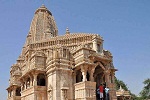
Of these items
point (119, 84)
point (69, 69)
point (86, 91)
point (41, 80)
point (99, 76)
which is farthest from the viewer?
point (119, 84)

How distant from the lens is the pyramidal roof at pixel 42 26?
122ft

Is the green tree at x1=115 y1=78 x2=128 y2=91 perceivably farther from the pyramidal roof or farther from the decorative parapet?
the decorative parapet

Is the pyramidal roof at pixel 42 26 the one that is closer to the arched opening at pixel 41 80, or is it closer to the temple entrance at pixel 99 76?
the arched opening at pixel 41 80

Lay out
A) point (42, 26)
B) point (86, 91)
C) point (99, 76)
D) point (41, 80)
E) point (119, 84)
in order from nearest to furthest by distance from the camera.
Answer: point (86, 91), point (99, 76), point (41, 80), point (42, 26), point (119, 84)

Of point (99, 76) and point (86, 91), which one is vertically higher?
point (99, 76)

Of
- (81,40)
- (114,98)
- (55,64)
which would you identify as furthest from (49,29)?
(114,98)

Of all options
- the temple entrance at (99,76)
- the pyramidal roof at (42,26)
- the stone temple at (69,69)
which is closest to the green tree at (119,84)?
the pyramidal roof at (42,26)

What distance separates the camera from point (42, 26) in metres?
38.3

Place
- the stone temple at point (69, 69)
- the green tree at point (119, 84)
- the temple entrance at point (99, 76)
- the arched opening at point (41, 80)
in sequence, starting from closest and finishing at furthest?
the stone temple at point (69, 69) → the temple entrance at point (99, 76) → the arched opening at point (41, 80) → the green tree at point (119, 84)

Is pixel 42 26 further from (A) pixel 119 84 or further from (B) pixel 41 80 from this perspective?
(A) pixel 119 84

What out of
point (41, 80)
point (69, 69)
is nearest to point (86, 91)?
point (69, 69)

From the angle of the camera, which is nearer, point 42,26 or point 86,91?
point 86,91

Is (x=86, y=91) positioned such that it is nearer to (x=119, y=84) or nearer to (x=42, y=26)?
(x=42, y=26)

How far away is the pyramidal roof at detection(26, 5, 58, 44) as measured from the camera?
122 ft
